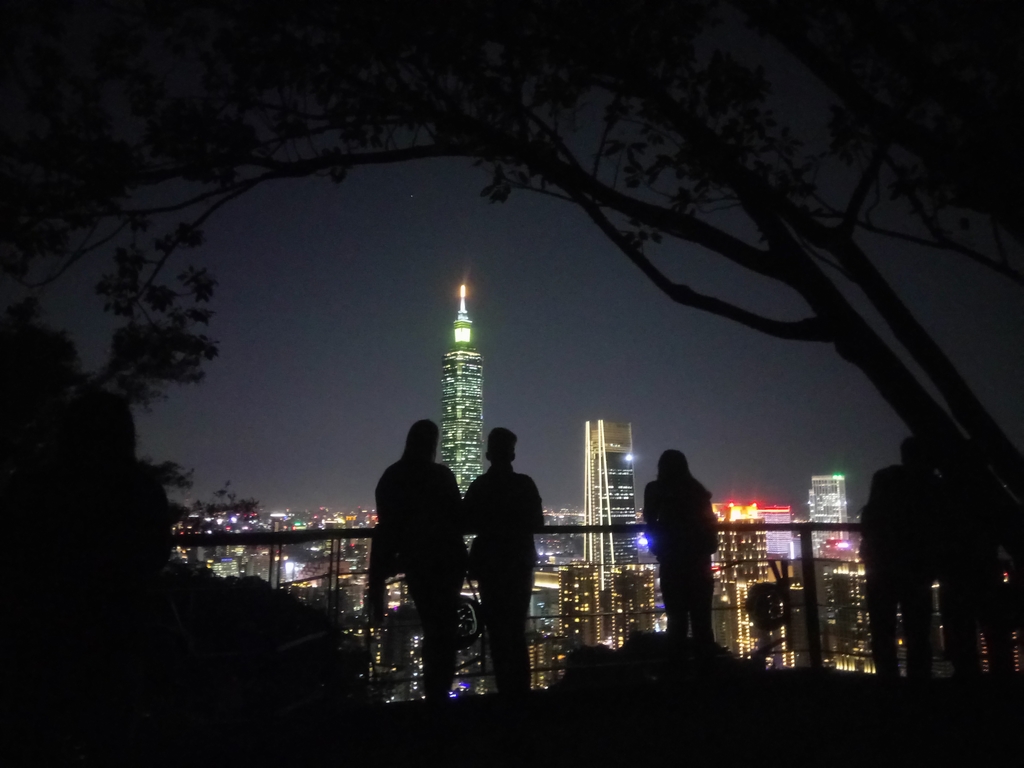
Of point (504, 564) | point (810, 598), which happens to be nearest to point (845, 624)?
point (810, 598)

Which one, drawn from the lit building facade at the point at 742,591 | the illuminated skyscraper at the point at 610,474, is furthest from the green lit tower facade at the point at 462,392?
the lit building facade at the point at 742,591

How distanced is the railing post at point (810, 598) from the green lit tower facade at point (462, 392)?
42958mm

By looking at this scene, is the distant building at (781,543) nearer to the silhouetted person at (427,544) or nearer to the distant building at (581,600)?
the distant building at (581,600)

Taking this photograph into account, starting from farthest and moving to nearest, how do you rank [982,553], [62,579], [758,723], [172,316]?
1. [172,316]
2. [982,553]
3. [758,723]
4. [62,579]

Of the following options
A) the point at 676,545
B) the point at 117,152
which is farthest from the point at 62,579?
the point at 676,545

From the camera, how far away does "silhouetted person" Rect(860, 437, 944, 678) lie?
4.70m

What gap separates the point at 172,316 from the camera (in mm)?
5105

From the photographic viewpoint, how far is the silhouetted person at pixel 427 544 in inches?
165

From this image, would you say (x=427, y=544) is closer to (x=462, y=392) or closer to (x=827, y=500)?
(x=827, y=500)

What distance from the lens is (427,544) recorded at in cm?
418

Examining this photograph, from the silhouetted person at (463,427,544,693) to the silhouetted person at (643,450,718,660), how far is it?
3.66 feet

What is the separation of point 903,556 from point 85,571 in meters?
4.38

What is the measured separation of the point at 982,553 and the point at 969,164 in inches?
82.7

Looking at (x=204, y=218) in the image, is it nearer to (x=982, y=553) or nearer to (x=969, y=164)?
(x=969, y=164)
